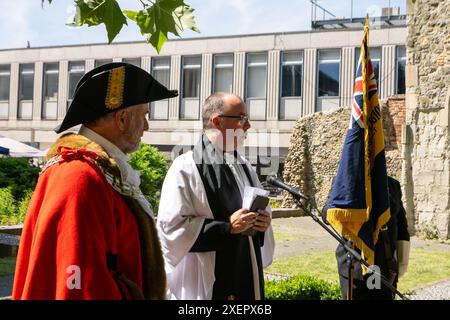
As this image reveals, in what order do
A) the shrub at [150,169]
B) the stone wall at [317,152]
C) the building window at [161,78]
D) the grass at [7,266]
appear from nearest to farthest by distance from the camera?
the grass at [7,266] < the shrub at [150,169] < the stone wall at [317,152] < the building window at [161,78]

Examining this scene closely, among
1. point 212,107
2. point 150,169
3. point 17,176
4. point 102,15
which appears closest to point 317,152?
point 150,169

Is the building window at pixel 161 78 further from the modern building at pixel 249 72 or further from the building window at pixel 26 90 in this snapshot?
the building window at pixel 26 90

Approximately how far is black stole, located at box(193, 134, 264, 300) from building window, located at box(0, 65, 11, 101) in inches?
1492

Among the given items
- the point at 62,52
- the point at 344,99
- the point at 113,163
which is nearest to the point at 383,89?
the point at 344,99

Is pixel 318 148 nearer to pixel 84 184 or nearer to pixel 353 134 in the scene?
pixel 353 134

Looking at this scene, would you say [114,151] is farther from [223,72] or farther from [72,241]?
[223,72]

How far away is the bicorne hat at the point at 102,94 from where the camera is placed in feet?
8.25

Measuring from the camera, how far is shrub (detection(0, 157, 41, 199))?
15.1m

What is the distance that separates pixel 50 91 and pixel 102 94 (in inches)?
1452

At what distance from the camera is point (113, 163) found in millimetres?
2424

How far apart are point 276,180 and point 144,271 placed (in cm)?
167

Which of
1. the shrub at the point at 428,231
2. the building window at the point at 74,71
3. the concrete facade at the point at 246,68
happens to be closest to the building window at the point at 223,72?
the concrete facade at the point at 246,68

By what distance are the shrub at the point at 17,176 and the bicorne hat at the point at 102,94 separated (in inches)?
521

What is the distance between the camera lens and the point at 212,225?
365 cm
